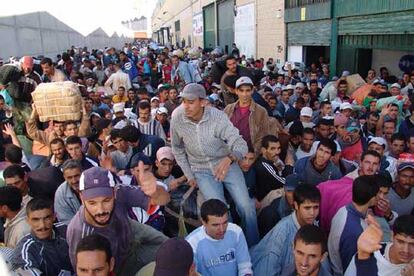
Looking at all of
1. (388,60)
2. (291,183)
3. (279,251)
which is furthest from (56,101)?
(388,60)

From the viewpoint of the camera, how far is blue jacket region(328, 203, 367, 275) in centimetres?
354

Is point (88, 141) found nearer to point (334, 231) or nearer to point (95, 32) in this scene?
point (334, 231)

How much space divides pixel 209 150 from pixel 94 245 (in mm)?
1777

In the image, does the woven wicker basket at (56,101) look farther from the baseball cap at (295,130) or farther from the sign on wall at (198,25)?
the sign on wall at (198,25)

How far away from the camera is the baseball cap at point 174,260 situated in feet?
8.68

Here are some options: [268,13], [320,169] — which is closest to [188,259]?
[320,169]

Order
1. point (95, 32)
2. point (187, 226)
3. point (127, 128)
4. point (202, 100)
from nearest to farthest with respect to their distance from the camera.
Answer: point (202, 100) → point (187, 226) → point (127, 128) → point (95, 32)

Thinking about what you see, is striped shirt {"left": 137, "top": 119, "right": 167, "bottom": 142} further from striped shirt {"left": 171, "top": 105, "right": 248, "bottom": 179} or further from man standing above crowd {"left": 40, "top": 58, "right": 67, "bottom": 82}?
striped shirt {"left": 171, "top": 105, "right": 248, "bottom": 179}

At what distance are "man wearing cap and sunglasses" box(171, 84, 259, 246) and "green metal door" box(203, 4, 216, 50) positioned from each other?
28057 millimetres

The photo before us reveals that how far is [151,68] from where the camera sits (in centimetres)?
1523

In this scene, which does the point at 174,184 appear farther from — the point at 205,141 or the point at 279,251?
the point at 279,251

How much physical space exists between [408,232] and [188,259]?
1.63 meters

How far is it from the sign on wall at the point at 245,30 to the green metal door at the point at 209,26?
7453mm

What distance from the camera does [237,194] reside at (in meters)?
4.33
